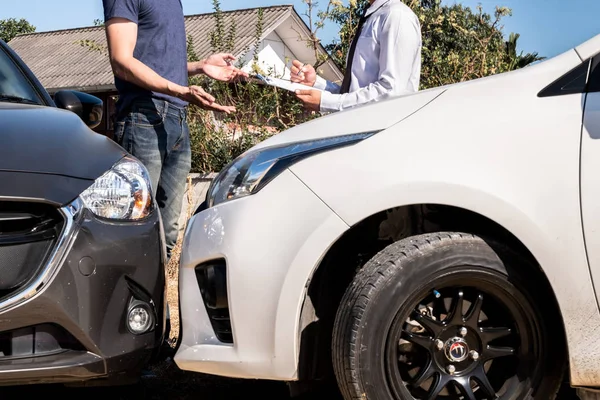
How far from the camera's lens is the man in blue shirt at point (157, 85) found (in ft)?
12.4

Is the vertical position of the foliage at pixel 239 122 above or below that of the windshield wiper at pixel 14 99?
above

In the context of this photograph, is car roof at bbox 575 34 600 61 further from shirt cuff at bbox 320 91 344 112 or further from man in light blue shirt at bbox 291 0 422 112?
shirt cuff at bbox 320 91 344 112

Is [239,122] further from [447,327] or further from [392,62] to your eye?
[447,327]

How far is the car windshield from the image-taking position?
3.43 meters

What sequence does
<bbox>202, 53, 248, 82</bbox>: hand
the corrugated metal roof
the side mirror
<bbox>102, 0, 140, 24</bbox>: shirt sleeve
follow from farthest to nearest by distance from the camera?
the corrugated metal roof → <bbox>202, 53, 248, 82</bbox>: hand → <bbox>102, 0, 140, 24</bbox>: shirt sleeve → the side mirror

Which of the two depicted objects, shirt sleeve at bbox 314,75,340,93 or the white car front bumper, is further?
shirt sleeve at bbox 314,75,340,93

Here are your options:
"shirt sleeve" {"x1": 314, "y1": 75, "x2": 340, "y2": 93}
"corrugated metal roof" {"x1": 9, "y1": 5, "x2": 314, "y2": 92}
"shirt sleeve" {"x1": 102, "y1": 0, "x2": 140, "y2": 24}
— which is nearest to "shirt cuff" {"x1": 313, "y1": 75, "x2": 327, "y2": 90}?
"shirt sleeve" {"x1": 314, "y1": 75, "x2": 340, "y2": 93}

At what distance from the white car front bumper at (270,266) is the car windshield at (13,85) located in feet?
4.60

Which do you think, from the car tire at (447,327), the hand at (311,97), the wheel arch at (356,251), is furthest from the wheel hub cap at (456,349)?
the hand at (311,97)

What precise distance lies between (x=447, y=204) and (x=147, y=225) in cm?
103

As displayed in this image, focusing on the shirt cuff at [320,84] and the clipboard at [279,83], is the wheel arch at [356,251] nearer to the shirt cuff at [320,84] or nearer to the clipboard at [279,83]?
the clipboard at [279,83]

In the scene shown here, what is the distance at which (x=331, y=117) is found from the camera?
2791mm


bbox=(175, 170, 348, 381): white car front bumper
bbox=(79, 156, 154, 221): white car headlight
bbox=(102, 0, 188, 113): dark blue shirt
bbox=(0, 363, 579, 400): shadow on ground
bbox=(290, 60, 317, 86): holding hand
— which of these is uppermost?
bbox=(102, 0, 188, 113): dark blue shirt

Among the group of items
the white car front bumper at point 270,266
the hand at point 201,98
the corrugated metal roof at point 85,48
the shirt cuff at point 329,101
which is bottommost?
the white car front bumper at point 270,266
